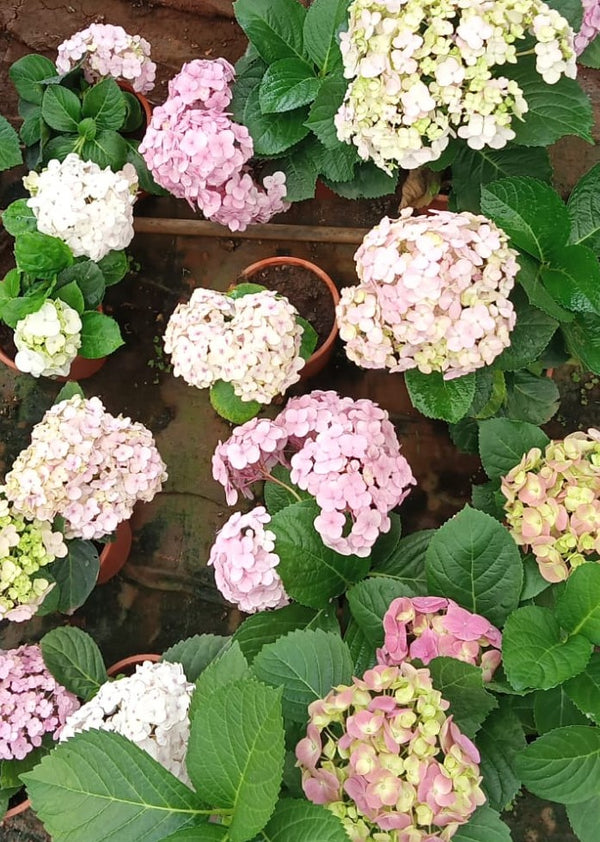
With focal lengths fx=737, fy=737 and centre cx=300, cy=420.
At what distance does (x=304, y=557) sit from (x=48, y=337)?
32.3 inches

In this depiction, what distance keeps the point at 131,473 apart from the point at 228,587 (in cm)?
39

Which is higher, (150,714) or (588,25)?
(588,25)

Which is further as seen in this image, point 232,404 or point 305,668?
point 232,404

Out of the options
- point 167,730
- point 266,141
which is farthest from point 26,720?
point 266,141

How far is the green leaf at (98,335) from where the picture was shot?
1.84m

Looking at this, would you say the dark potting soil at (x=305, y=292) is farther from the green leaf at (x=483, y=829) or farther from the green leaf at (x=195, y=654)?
the green leaf at (x=483, y=829)

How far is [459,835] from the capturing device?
116 centimetres

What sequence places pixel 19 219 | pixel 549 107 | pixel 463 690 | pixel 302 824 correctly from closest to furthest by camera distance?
pixel 302 824
pixel 463 690
pixel 549 107
pixel 19 219

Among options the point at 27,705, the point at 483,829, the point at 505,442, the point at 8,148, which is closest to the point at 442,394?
the point at 505,442

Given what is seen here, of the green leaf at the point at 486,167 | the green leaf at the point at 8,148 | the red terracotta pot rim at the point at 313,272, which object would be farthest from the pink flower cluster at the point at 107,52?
the green leaf at the point at 486,167

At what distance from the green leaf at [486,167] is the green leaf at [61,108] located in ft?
3.39

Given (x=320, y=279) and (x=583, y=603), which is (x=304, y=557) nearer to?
(x=583, y=603)

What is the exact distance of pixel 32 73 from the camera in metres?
2.09

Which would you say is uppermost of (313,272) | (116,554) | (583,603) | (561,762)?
(583,603)
